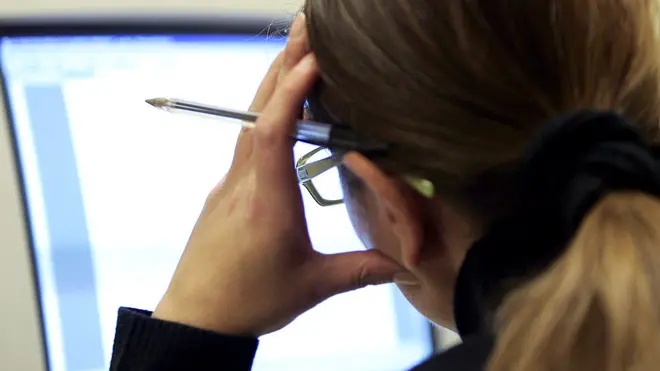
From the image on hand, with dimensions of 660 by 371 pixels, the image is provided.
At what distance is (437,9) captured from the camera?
0.42 metres

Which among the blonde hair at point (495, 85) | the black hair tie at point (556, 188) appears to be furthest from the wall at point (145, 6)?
the black hair tie at point (556, 188)

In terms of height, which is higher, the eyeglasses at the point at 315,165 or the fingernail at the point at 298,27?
the fingernail at the point at 298,27

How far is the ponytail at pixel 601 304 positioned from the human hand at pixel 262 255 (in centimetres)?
19

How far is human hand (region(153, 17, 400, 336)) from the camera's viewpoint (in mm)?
524

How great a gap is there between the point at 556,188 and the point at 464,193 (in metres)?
0.07

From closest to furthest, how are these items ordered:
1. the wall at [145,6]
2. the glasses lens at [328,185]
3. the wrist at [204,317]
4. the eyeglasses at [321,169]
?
the eyeglasses at [321,169], the wrist at [204,317], the wall at [145,6], the glasses lens at [328,185]

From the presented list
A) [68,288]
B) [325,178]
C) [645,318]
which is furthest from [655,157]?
[68,288]

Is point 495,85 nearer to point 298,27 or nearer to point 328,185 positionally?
point 298,27

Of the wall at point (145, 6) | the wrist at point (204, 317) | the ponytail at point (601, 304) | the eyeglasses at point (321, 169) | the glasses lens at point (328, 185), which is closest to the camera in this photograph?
the ponytail at point (601, 304)

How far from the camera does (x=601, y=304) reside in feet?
1.13

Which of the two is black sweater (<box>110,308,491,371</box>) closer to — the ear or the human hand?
the human hand

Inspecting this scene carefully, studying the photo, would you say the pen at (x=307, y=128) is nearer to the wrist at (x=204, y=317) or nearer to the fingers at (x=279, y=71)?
the fingers at (x=279, y=71)

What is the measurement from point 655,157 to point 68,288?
550 millimetres

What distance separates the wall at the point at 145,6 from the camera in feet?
2.18
